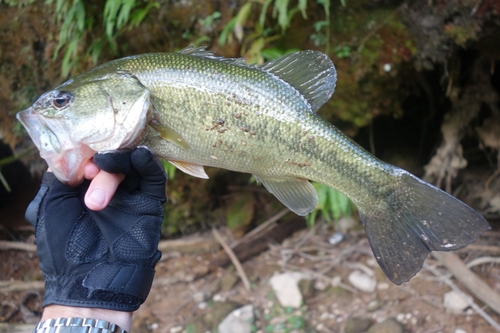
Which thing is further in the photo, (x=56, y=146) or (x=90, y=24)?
(x=90, y=24)

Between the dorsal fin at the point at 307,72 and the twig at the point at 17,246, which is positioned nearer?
the dorsal fin at the point at 307,72

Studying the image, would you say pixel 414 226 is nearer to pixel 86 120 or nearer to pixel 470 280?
pixel 86 120

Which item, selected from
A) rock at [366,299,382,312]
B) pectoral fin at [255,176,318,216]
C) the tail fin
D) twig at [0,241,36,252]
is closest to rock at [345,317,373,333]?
rock at [366,299,382,312]

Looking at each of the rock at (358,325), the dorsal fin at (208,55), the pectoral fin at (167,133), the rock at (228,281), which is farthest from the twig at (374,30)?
the rock at (228,281)

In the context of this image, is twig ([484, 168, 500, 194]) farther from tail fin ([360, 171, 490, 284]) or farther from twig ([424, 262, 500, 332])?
tail fin ([360, 171, 490, 284])

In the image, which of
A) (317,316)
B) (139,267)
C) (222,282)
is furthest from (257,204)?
(139,267)

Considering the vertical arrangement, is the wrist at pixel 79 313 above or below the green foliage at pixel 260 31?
below

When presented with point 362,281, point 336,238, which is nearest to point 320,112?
point 336,238

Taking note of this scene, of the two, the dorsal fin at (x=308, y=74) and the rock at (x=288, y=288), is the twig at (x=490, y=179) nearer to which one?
the rock at (x=288, y=288)
